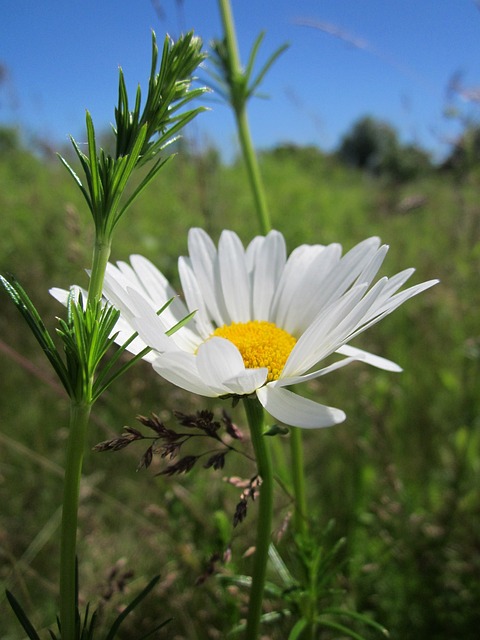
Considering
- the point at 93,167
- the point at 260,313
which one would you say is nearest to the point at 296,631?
the point at 260,313

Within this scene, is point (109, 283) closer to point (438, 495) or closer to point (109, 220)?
point (109, 220)

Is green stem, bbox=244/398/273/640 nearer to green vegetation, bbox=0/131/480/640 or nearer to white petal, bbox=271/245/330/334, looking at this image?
green vegetation, bbox=0/131/480/640

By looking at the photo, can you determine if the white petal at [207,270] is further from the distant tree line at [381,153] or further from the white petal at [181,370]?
the distant tree line at [381,153]

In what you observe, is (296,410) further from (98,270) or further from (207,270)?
(207,270)

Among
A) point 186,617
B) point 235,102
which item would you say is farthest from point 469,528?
point 235,102

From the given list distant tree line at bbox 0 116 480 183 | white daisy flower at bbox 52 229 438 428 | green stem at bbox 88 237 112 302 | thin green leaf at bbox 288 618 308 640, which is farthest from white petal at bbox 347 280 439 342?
distant tree line at bbox 0 116 480 183

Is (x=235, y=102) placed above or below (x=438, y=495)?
above
